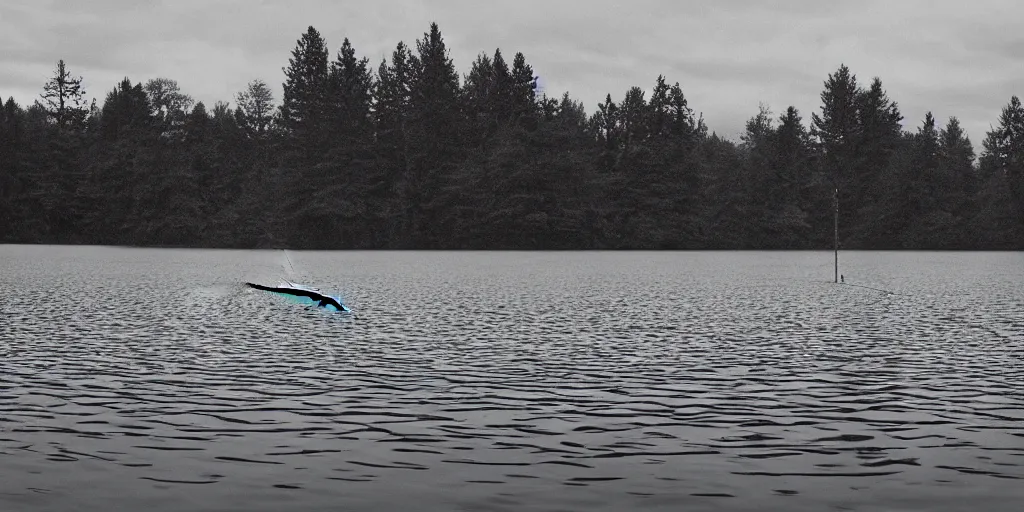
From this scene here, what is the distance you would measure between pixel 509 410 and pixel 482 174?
404 ft

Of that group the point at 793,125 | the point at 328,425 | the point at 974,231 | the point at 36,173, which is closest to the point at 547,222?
the point at 793,125

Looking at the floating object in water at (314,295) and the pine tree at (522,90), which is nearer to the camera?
the floating object in water at (314,295)

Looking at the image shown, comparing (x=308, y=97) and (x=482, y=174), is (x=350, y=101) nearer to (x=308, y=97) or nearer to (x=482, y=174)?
(x=308, y=97)

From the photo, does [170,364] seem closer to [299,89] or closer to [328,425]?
[328,425]

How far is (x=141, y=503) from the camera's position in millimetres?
11336

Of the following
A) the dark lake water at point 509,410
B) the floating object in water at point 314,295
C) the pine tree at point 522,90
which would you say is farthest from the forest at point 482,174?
the dark lake water at point 509,410

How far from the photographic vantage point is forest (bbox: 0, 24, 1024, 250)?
468 feet

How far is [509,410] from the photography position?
56.4 ft

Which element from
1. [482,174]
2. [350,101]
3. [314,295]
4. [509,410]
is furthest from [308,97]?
[509,410]

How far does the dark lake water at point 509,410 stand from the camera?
39.1 ft

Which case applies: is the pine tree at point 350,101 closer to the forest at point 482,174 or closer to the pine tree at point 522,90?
the forest at point 482,174

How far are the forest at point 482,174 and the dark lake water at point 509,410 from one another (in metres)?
105

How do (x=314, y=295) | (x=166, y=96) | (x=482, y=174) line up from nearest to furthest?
1. (x=314, y=295)
2. (x=482, y=174)
3. (x=166, y=96)

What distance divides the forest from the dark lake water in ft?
346
